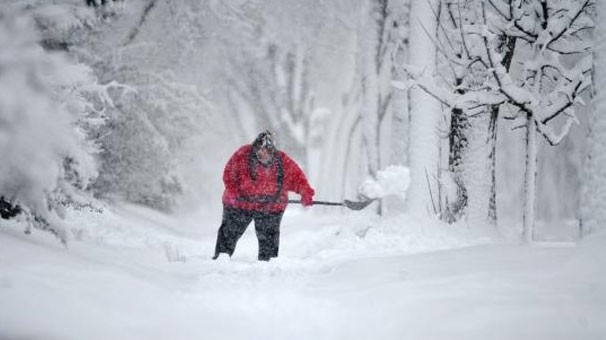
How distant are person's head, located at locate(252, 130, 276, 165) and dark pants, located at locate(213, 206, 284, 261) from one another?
66 centimetres

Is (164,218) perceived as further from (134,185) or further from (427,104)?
(427,104)

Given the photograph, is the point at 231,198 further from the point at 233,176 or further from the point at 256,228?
the point at 256,228

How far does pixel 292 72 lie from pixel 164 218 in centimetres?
781

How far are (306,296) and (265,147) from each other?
3173 mm

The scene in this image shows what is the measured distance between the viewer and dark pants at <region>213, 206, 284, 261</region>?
7.16 meters

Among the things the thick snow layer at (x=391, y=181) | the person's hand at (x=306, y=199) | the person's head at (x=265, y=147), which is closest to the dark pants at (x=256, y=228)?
the person's hand at (x=306, y=199)

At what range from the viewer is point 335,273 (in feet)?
17.1

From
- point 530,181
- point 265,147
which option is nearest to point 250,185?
point 265,147

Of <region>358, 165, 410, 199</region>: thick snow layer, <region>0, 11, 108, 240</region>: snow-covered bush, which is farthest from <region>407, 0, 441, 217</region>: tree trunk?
<region>0, 11, 108, 240</region>: snow-covered bush

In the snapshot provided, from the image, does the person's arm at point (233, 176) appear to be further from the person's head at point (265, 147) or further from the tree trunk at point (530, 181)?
the tree trunk at point (530, 181)

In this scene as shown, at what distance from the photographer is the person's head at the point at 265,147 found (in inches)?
279

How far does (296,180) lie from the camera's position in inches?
295

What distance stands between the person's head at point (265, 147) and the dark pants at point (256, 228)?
26.1 inches

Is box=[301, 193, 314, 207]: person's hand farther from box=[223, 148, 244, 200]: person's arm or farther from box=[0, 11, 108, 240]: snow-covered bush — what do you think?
box=[0, 11, 108, 240]: snow-covered bush
